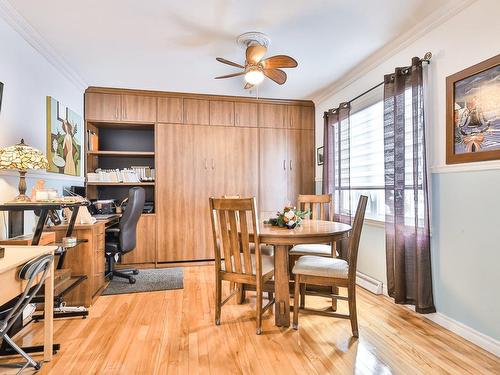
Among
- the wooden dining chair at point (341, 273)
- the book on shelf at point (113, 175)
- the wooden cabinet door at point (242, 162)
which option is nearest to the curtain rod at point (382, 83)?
the wooden cabinet door at point (242, 162)

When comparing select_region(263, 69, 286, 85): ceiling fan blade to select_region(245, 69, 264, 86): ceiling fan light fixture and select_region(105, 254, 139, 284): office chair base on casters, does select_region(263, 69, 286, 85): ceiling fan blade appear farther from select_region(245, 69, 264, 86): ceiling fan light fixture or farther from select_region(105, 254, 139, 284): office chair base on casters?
select_region(105, 254, 139, 284): office chair base on casters

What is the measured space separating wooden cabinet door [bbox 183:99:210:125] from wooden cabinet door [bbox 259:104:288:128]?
32.2 inches

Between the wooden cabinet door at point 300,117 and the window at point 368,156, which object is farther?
the wooden cabinet door at point 300,117

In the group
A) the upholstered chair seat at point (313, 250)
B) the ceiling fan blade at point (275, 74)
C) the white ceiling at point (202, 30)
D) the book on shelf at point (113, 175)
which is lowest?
the upholstered chair seat at point (313, 250)

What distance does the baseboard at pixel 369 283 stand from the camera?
117 inches

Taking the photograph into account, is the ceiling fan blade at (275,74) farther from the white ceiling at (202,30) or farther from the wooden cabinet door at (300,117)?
the wooden cabinet door at (300,117)

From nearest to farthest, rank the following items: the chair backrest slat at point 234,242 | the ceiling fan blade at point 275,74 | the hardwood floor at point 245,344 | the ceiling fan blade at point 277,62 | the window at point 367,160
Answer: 1. the hardwood floor at point 245,344
2. the chair backrest slat at point 234,242
3. the ceiling fan blade at point 277,62
4. the ceiling fan blade at point 275,74
5. the window at point 367,160

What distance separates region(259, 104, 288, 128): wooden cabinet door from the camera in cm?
449

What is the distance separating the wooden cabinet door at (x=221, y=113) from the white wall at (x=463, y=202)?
2437 mm

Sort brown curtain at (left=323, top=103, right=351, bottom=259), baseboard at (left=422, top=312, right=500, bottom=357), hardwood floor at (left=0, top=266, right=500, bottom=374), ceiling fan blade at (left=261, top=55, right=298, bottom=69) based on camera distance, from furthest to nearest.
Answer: brown curtain at (left=323, top=103, right=351, bottom=259) < ceiling fan blade at (left=261, top=55, right=298, bottom=69) < baseboard at (left=422, top=312, right=500, bottom=357) < hardwood floor at (left=0, top=266, right=500, bottom=374)

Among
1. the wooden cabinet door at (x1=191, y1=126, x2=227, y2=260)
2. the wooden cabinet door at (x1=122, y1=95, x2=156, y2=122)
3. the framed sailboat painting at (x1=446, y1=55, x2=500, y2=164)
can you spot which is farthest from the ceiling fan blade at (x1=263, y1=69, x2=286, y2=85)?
the wooden cabinet door at (x1=122, y1=95, x2=156, y2=122)

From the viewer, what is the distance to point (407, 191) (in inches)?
100

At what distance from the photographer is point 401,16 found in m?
2.34

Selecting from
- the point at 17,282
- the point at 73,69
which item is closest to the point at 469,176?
the point at 17,282
